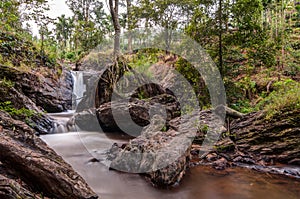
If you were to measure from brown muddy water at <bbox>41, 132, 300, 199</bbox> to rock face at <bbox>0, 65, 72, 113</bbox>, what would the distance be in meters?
5.27

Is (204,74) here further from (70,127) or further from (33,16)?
(33,16)

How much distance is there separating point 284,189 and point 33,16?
1015 centimetres

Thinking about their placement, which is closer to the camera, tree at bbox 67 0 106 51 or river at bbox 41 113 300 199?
river at bbox 41 113 300 199

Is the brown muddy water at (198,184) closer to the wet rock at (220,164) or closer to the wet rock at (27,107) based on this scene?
the wet rock at (220,164)

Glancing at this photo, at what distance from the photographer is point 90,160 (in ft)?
18.7

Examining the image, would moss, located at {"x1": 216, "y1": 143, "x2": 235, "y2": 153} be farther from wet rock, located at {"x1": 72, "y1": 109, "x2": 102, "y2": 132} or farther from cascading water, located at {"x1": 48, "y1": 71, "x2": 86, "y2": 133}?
cascading water, located at {"x1": 48, "y1": 71, "x2": 86, "y2": 133}

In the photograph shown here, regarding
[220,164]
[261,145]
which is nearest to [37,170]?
[220,164]

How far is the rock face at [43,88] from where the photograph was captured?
936 cm

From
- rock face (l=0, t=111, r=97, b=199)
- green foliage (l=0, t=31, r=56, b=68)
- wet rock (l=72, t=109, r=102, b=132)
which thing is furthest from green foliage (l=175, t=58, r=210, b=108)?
green foliage (l=0, t=31, r=56, b=68)

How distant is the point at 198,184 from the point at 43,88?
8786mm

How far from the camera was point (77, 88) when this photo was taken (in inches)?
538

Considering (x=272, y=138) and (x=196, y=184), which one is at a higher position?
(x=272, y=138)

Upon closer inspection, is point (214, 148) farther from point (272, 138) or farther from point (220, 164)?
point (272, 138)

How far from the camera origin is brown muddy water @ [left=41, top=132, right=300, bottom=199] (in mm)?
4027
